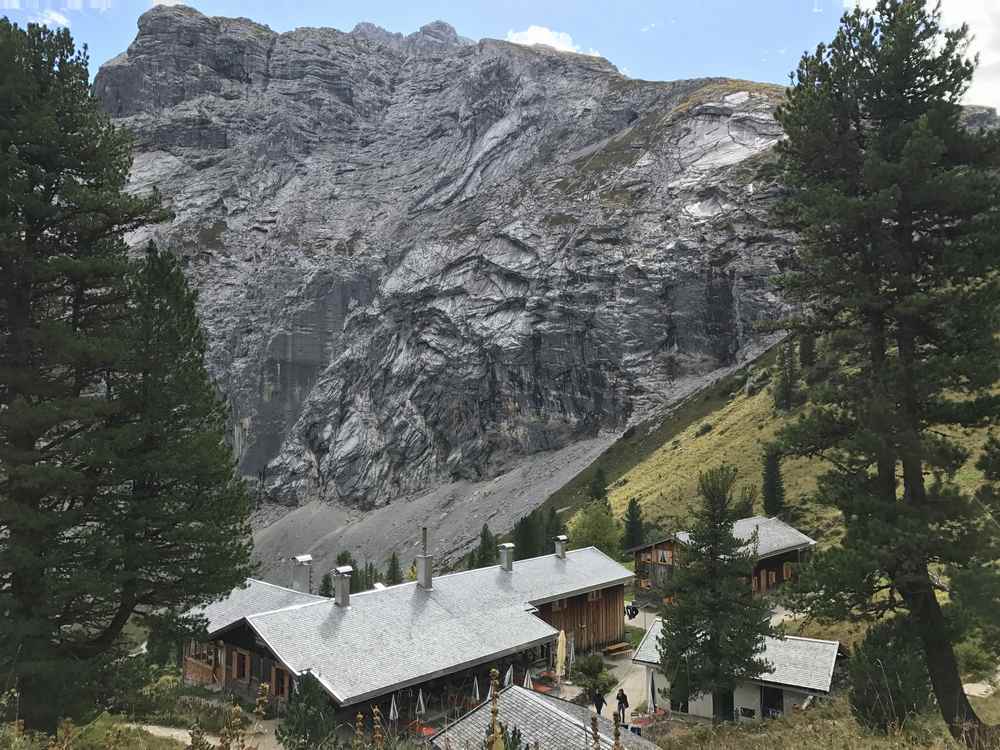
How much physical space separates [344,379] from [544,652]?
9653 cm

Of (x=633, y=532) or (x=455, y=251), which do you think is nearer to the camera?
(x=633, y=532)

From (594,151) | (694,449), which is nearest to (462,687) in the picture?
(694,449)

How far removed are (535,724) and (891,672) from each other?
6602mm

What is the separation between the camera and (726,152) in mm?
112000

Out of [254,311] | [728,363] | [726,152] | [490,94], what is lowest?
[728,363]

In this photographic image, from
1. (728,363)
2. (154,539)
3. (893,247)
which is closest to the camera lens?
(893,247)

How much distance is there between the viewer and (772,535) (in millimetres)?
38156

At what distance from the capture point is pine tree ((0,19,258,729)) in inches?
479

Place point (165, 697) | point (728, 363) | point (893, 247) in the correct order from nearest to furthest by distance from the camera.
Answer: point (893, 247) → point (165, 697) → point (728, 363)

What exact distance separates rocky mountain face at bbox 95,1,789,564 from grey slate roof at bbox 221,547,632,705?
5548cm

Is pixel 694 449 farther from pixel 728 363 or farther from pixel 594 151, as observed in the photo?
pixel 594 151

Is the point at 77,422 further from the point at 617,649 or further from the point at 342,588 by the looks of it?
the point at 617,649

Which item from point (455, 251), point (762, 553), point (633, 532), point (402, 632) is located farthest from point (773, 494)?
point (455, 251)

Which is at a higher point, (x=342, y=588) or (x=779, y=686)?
(x=342, y=588)
